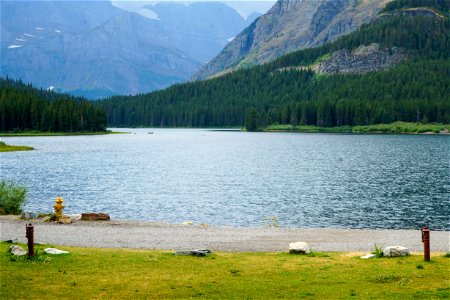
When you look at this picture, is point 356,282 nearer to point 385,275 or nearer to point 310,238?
point 385,275

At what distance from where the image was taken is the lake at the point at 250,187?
6688 cm

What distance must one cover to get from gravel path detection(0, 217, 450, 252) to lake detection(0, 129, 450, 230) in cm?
1314

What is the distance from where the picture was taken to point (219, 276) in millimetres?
29562

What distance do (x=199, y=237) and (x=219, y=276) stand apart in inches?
592

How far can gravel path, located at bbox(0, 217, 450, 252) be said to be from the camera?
40.6 m

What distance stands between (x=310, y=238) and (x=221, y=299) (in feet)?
68.9

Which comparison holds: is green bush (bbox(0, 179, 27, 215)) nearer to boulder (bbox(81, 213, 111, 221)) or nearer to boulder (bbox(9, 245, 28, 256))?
boulder (bbox(81, 213, 111, 221))

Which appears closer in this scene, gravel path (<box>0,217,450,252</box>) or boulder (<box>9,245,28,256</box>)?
boulder (<box>9,245,28,256</box>)

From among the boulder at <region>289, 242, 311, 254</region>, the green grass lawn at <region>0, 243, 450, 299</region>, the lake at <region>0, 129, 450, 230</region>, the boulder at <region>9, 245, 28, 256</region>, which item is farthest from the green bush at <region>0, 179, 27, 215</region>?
the boulder at <region>289, 242, 311, 254</region>

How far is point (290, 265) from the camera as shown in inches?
1286

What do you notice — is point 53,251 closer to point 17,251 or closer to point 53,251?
point 53,251

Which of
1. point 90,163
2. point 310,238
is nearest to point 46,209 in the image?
point 310,238

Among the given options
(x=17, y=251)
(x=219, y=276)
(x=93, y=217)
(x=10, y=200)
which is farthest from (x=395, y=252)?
(x=10, y=200)

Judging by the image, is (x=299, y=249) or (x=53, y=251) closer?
(x=53, y=251)
